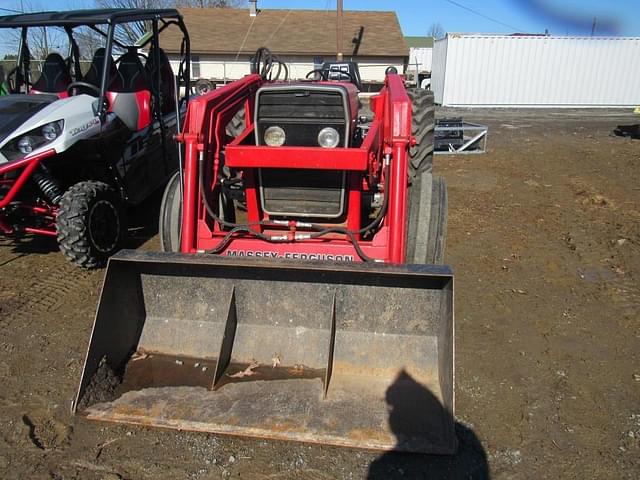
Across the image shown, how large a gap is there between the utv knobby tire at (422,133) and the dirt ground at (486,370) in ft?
3.17

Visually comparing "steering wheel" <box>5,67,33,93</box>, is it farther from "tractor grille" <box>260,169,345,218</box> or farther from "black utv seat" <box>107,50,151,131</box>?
"tractor grille" <box>260,169,345,218</box>

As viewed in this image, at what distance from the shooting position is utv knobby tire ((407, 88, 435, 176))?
16.8 ft

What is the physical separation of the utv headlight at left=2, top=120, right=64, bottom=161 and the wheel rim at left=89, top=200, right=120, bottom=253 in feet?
2.30

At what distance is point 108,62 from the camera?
5145 millimetres

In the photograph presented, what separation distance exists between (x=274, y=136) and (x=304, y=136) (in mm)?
221

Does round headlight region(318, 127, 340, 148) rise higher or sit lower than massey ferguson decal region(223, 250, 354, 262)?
higher

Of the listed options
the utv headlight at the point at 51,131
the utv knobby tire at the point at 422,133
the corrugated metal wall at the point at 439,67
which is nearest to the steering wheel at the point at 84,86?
the utv headlight at the point at 51,131

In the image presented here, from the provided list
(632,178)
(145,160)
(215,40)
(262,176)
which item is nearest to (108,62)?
(145,160)

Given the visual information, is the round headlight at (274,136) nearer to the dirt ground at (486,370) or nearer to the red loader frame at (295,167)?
the red loader frame at (295,167)

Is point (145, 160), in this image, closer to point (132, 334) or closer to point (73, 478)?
point (132, 334)

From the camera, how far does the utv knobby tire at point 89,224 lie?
4688mm

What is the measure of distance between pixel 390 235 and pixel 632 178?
6924 mm

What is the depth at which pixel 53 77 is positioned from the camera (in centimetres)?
610

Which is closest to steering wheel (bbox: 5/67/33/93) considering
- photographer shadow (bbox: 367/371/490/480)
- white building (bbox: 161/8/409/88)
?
photographer shadow (bbox: 367/371/490/480)
